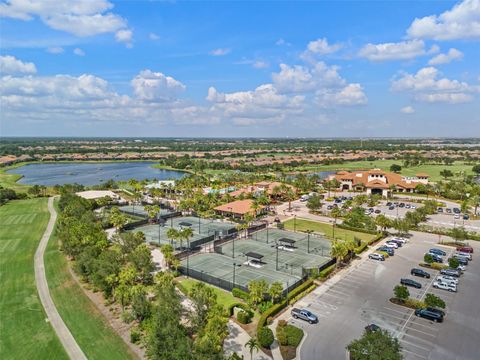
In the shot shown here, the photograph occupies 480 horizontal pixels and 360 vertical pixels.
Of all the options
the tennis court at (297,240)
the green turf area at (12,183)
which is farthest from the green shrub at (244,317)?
the green turf area at (12,183)

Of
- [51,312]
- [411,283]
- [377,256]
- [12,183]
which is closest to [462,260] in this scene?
[377,256]

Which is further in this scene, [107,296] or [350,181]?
[350,181]

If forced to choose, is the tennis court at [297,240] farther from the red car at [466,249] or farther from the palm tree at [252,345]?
the palm tree at [252,345]

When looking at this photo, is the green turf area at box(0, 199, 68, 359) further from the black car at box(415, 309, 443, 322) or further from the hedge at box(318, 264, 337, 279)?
the black car at box(415, 309, 443, 322)

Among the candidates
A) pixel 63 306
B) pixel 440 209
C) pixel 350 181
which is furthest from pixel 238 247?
pixel 350 181

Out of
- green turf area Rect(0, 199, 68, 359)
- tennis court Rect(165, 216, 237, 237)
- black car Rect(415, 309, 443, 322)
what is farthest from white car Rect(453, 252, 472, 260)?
green turf area Rect(0, 199, 68, 359)

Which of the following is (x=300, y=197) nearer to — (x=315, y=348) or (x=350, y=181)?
(x=350, y=181)

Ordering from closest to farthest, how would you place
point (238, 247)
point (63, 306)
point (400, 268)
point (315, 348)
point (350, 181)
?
point (315, 348)
point (63, 306)
point (400, 268)
point (238, 247)
point (350, 181)
